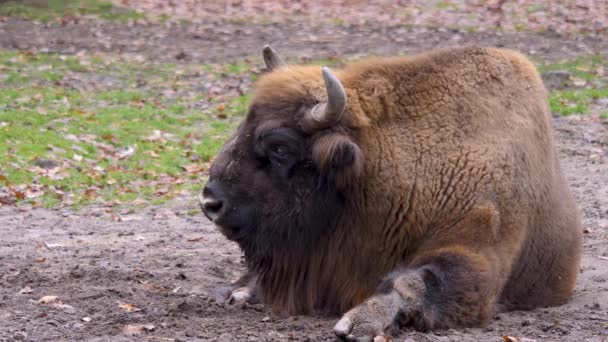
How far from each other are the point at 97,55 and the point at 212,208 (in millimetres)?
13130

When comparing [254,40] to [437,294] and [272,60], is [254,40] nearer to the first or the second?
[272,60]

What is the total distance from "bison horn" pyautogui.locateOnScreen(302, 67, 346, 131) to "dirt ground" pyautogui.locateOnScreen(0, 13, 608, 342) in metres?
1.17

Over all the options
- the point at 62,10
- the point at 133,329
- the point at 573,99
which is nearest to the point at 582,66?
the point at 573,99

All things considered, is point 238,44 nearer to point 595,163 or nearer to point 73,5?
point 73,5

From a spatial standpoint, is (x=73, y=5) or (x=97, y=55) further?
(x=73, y=5)

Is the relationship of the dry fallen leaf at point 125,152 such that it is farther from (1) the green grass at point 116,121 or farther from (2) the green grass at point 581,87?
(2) the green grass at point 581,87

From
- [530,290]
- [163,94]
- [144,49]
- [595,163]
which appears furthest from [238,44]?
[530,290]

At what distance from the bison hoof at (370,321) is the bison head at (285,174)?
782 millimetres

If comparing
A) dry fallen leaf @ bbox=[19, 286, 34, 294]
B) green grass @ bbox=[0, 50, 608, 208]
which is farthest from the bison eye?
green grass @ bbox=[0, 50, 608, 208]

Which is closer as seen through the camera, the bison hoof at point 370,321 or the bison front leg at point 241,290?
the bison hoof at point 370,321

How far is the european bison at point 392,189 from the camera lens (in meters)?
5.62

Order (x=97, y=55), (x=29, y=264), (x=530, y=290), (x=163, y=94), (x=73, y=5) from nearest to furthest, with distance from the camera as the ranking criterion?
(x=530, y=290) → (x=29, y=264) → (x=163, y=94) → (x=97, y=55) → (x=73, y=5)

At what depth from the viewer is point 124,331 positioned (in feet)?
17.7

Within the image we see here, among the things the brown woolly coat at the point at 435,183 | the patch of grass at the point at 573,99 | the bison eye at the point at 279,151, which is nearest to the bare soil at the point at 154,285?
the brown woolly coat at the point at 435,183
